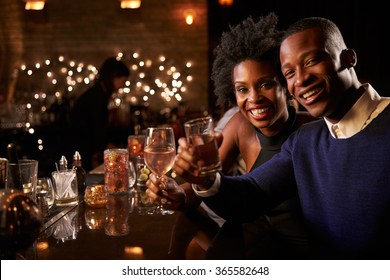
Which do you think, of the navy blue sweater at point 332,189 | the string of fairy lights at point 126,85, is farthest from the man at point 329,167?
the string of fairy lights at point 126,85

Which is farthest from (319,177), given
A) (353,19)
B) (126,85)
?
(353,19)

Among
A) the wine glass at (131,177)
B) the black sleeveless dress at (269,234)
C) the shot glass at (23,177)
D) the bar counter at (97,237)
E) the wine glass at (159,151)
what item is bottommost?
the black sleeveless dress at (269,234)

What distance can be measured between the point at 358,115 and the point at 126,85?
18.1 ft

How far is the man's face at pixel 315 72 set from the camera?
1327 mm

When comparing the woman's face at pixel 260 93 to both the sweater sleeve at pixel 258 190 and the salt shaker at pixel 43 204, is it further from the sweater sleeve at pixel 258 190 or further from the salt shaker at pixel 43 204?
the salt shaker at pixel 43 204

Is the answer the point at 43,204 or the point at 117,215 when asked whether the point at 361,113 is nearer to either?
the point at 117,215

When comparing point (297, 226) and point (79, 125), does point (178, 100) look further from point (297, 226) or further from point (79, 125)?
point (297, 226)

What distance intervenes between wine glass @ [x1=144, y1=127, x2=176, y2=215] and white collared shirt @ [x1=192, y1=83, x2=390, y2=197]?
5.7 inches

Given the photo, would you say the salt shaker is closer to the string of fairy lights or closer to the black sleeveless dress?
the black sleeveless dress

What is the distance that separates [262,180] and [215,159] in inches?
16.1

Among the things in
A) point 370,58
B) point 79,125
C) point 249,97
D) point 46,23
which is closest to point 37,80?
point 46,23
